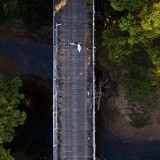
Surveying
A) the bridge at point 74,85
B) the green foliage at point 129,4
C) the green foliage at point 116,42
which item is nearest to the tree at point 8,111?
the bridge at point 74,85

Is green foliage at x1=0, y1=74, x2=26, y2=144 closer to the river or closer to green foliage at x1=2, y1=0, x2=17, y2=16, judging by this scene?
green foliage at x1=2, y1=0, x2=17, y2=16

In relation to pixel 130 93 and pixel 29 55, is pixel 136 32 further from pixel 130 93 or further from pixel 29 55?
pixel 29 55

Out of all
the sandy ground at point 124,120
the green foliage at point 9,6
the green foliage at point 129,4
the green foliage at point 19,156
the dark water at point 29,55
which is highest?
the green foliage at point 9,6

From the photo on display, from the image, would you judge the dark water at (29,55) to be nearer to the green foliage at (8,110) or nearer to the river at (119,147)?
the green foliage at (8,110)

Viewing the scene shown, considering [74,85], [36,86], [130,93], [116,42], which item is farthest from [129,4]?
[36,86]

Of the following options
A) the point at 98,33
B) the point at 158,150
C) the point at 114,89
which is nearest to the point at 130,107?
the point at 114,89

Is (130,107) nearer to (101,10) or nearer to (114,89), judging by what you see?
(114,89)
